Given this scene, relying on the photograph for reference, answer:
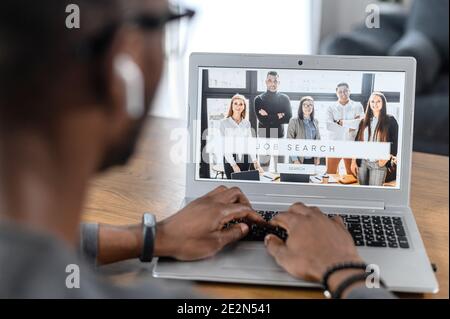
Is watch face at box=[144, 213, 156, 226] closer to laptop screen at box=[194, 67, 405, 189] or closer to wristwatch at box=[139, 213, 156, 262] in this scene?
wristwatch at box=[139, 213, 156, 262]

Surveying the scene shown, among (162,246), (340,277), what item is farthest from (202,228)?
(340,277)

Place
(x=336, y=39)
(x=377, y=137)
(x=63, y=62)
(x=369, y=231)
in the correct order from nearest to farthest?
(x=63, y=62) → (x=369, y=231) → (x=377, y=137) → (x=336, y=39)

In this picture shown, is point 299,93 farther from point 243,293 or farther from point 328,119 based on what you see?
point 243,293

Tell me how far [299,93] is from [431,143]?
4.99 feet

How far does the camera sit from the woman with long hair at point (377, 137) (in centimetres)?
129

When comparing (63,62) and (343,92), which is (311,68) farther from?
(63,62)

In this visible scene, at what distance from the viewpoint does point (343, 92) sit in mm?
1306

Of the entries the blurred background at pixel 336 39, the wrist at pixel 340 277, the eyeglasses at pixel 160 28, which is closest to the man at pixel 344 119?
the wrist at pixel 340 277

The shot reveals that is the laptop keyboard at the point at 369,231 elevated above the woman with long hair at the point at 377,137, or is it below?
below

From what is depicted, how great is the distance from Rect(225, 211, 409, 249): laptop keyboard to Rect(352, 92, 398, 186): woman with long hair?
0.27 feet

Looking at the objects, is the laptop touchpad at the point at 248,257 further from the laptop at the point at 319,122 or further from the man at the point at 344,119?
the man at the point at 344,119

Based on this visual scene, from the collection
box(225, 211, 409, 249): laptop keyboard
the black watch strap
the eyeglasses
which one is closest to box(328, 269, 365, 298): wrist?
the black watch strap

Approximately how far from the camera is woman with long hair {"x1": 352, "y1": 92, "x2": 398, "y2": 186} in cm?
129

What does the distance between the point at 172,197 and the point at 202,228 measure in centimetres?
29
